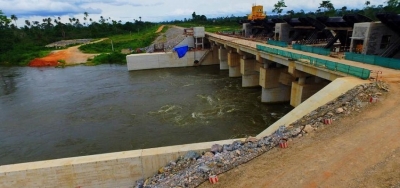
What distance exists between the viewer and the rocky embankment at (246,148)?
11109 millimetres

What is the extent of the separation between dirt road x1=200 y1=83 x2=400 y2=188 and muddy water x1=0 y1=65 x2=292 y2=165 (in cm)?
1037

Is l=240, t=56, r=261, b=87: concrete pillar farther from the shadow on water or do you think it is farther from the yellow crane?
the shadow on water

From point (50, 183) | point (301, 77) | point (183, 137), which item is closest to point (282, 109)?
point (301, 77)

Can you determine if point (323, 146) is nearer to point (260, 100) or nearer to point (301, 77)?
point (301, 77)

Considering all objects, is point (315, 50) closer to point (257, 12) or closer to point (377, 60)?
point (377, 60)

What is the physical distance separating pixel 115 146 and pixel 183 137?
18.5 ft

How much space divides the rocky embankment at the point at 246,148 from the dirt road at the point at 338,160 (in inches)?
16.0

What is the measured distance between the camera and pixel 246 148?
40.8 feet

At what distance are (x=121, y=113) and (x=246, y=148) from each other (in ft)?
64.0

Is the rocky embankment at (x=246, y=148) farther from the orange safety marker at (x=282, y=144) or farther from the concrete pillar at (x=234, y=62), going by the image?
the concrete pillar at (x=234, y=62)

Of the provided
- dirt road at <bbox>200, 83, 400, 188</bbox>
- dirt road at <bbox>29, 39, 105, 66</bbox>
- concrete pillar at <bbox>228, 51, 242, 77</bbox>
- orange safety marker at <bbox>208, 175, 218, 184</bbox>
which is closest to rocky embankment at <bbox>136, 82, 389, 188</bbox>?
orange safety marker at <bbox>208, 175, 218, 184</bbox>

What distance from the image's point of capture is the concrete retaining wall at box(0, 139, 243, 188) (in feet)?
43.5

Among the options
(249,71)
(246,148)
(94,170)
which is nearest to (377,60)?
(246,148)

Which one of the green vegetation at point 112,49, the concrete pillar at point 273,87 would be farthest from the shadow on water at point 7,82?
the concrete pillar at point 273,87
